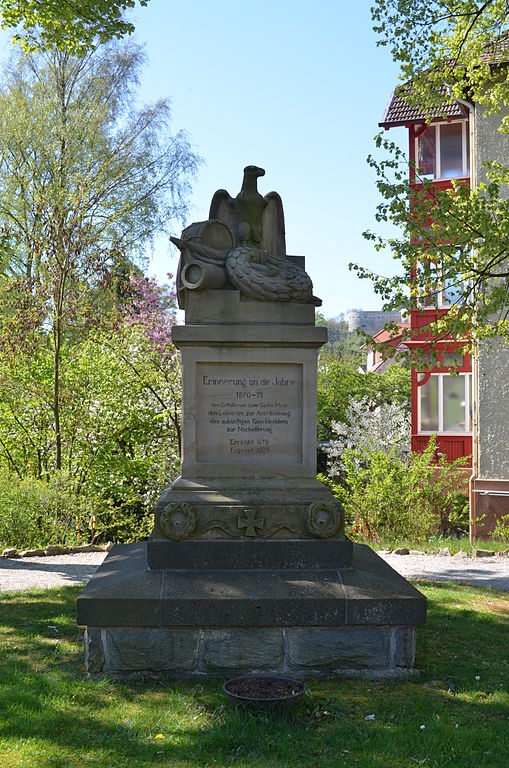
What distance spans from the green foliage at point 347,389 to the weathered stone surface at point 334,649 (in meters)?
22.3

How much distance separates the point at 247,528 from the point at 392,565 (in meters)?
4.97

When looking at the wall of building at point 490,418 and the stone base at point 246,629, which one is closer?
the stone base at point 246,629

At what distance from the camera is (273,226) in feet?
22.7

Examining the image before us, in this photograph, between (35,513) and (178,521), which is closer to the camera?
(178,521)

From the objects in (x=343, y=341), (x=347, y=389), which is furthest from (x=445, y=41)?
(x=343, y=341)

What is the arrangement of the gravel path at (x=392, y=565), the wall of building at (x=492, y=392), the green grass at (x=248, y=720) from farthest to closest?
the wall of building at (x=492, y=392), the gravel path at (x=392, y=565), the green grass at (x=248, y=720)

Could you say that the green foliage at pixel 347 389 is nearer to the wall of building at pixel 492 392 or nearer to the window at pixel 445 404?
the window at pixel 445 404

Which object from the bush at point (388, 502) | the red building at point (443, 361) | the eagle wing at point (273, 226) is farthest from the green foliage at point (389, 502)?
the eagle wing at point (273, 226)

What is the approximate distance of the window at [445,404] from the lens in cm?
2022

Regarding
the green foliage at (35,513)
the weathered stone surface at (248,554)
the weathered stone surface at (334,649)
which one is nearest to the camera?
the weathered stone surface at (334,649)

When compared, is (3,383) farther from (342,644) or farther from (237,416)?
(342,644)

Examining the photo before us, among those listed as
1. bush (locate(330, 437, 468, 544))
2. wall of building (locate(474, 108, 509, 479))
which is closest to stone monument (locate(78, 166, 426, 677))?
bush (locate(330, 437, 468, 544))

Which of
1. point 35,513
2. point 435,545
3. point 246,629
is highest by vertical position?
point 246,629

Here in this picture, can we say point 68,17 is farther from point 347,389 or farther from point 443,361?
point 347,389
